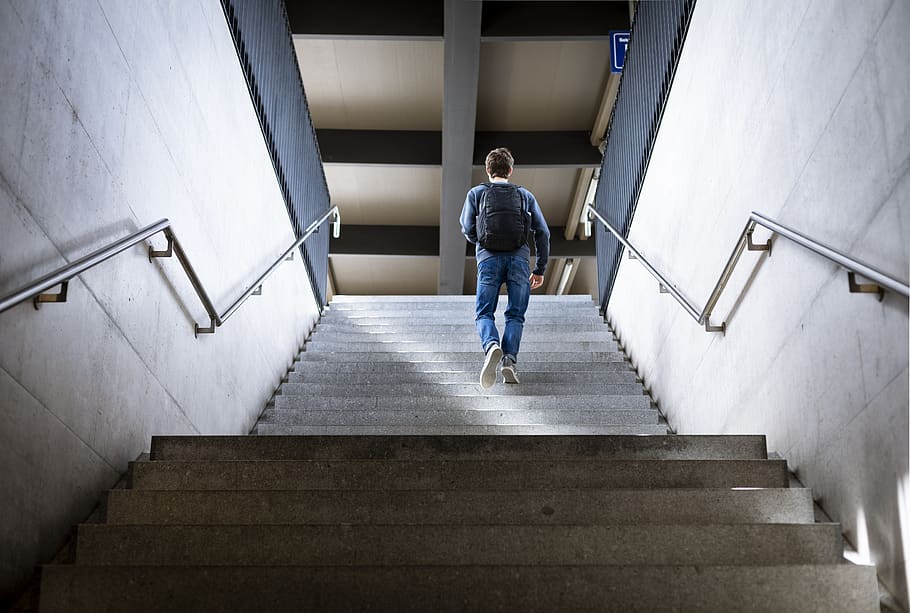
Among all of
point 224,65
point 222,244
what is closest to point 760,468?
point 222,244

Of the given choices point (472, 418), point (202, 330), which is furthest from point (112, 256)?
point (472, 418)

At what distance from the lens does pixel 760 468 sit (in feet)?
12.4

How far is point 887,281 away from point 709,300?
1957 millimetres

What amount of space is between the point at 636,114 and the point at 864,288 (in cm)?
431

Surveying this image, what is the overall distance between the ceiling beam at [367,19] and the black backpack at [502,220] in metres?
4.01

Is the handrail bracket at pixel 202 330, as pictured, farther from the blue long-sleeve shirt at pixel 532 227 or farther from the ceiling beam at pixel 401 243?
the ceiling beam at pixel 401 243

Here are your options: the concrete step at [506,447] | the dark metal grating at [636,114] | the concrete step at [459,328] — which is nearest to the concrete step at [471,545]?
the concrete step at [506,447]

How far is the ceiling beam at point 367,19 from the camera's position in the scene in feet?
32.2

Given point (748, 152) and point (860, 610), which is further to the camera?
point (748, 152)

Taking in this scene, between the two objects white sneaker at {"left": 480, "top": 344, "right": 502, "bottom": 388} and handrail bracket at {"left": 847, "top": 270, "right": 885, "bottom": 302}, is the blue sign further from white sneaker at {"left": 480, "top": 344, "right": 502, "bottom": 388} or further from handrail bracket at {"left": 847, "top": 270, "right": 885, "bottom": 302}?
handrail bracket at {"left": 847, "top": 270, "right": 885, "bottom": 302}

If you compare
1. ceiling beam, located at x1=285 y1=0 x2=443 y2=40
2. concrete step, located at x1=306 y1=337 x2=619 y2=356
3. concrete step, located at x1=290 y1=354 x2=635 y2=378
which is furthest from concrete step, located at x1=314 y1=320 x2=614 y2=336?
ceiling beam, located at x1=285 y1=0 x2=443 y2=40

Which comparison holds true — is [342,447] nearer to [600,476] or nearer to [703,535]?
[600,476]

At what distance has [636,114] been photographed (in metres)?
7.22

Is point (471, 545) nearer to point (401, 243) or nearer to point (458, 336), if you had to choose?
point (458, 336)
